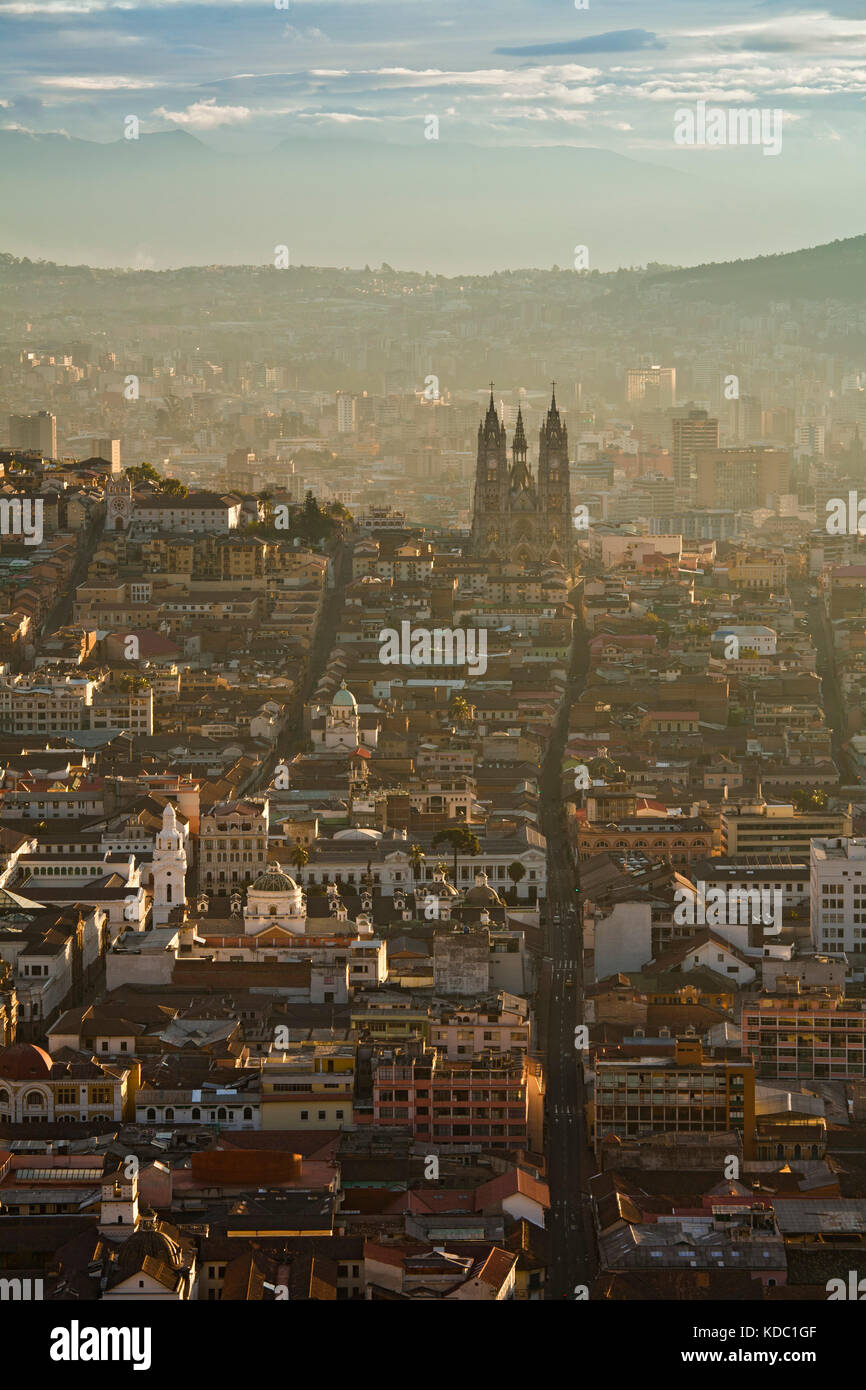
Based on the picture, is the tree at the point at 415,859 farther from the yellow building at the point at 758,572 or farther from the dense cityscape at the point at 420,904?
the yellow building at the point at 758,572

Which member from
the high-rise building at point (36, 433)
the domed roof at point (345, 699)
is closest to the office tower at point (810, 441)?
the high-rise building at point (36, 433)

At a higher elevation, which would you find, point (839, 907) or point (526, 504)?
point (526, 504)

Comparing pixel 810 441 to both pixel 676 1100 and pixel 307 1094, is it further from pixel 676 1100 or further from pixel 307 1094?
pixel 307 1094

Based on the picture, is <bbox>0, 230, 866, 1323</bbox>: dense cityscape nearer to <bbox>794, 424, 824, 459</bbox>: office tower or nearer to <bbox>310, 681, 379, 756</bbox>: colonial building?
<bbox>310, 681, 379, 756</bbox>: colonial building

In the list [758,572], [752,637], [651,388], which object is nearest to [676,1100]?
[752,637]
